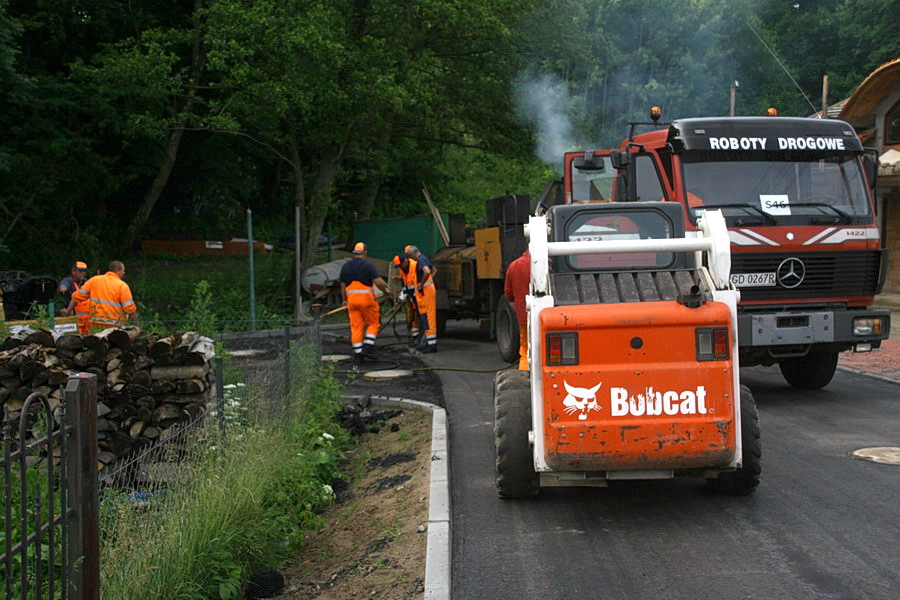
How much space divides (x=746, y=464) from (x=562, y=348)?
5.43 feet

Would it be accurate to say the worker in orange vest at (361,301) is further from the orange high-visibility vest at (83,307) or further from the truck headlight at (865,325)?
the truck headlight at (865,325)

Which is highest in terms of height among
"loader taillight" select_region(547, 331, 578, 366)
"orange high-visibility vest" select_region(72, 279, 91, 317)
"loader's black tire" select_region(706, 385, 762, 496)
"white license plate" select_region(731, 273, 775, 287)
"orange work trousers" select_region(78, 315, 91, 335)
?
"white license plate" select_region(731, 273, 775, 287)

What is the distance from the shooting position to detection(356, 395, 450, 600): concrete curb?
5188mm

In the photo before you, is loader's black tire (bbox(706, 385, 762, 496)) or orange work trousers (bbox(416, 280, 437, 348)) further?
orange work trousers (bbox(416, 280, 437, 348))

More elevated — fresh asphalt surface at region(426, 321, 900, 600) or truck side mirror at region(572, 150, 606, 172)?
truck side mirror at region(572, 150, 606, 172)

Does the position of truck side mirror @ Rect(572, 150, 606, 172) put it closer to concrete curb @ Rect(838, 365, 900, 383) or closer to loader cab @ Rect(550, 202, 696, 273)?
loader cab @ Rect(550, 202, 696, 273)

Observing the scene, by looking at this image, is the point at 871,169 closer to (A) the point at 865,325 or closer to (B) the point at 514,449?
(A) the point at 865,325

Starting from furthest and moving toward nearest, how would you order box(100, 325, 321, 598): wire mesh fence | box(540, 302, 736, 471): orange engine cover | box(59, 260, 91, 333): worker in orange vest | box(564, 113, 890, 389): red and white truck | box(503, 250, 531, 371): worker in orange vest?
1. box(59, 260, 91, 333): worker in orange vest
2. box(503, 250, 531, 371): worker in orange vest
3. box(564, 113, 890, 389): red and white truck
4. box(540, 302, 736, 471): orange engine cover
5. box(100, 325, 321, 598): wire mesh fence

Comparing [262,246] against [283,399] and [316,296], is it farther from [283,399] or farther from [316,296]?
[283,399]

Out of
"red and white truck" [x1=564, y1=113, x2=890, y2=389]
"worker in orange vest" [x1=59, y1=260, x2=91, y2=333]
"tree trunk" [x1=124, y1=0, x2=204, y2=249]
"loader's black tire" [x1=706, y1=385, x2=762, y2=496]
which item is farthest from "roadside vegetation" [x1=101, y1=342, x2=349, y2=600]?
"tree trunk" [x1=124, y1=0, x2=204, y2=249]

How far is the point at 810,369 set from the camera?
11.3 meters

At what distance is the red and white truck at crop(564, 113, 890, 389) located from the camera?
9.85m

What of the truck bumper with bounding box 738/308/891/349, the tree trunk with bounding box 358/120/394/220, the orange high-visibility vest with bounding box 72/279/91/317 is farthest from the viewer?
the tree trunk with bounding box 358/120/394/220

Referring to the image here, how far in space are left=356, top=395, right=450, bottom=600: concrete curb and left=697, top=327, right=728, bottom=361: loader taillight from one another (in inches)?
78.3
